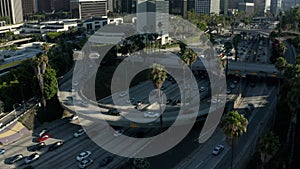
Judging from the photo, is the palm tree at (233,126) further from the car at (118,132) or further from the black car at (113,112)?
the black car at (113,112)

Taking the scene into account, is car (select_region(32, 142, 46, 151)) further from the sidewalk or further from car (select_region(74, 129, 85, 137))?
car (select_region(74, 129, 85, 137))

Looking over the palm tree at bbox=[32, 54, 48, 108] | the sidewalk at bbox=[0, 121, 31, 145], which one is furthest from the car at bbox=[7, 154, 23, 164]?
the palm tree at bbox=[32, 54, 48, 108]

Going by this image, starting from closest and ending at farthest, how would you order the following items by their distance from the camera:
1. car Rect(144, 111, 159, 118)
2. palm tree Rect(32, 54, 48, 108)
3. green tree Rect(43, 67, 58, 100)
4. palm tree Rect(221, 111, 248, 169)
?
1. palm tree Rect(221, 111, 248, 169)
2. car Rect(144, 111, 159, 118)
3. palm tree Rect(32, 54, 48, 108)
4. green tree Rect(43, 67, 58, 100)

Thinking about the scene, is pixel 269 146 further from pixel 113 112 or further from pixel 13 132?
pixel 13 132

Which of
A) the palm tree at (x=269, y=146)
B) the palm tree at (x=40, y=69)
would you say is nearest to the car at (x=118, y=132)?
the palm tree at (x=40, y=69)

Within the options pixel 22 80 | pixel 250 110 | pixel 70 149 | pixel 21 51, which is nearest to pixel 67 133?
pixel 70 149
